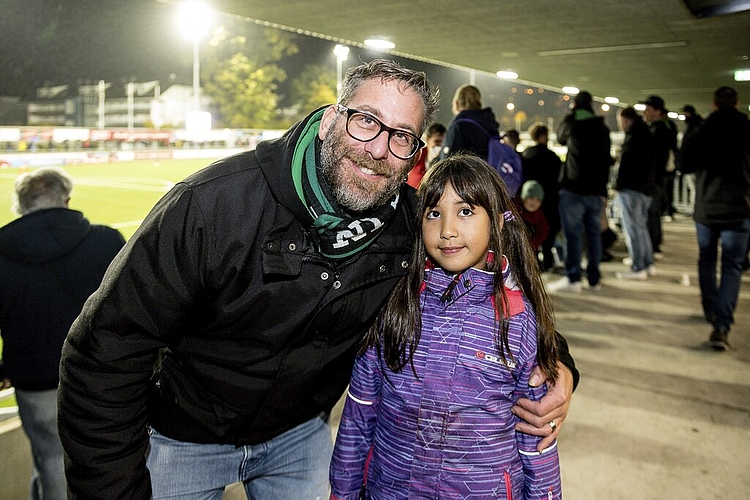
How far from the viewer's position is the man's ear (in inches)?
71.7

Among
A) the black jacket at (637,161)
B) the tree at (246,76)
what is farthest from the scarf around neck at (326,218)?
the black jacket at (637,161)

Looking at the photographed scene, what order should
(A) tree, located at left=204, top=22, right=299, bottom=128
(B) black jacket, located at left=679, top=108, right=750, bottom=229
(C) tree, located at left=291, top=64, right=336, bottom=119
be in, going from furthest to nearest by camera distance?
(B) black jacket, located at left=679, top=108, right=750, bottom=229 < (C) tree, located at left=291, top=64, right=336, bottom=119 < (A) tree, located at left=204, top=22, right=299, bottom=128

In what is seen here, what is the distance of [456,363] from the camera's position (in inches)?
76.2

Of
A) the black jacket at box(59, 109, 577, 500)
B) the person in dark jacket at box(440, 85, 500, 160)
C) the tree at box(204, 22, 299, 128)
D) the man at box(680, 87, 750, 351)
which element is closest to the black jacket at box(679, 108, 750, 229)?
the man at box(680, 87, 750, 351)

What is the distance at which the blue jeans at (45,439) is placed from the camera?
300 centimetres

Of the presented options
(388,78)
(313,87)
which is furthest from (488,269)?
(313,87)

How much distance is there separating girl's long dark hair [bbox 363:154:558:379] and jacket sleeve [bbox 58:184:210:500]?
2.16 feet

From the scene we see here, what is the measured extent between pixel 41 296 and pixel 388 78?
2174 millimetres

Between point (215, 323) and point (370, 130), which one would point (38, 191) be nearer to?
point (215, 323)

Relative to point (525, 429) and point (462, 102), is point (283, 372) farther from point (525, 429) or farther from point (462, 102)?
point (462, 102)

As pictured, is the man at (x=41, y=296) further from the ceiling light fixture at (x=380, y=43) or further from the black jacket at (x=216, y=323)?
the ceiling light fixture at (x=380, y=43)

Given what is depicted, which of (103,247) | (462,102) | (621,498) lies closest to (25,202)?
(103,247)

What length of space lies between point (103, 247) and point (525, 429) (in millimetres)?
2288

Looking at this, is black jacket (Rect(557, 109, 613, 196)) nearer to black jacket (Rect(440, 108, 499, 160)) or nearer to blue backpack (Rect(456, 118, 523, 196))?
blue backpack (Rect(456, 118, 523, 196))
